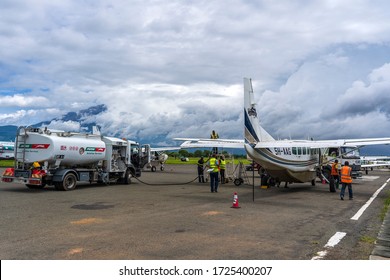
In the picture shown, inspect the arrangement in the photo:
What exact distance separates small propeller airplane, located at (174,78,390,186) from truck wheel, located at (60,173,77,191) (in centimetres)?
895

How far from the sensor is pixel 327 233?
887 cm

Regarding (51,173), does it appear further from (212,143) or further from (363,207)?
(363,207)

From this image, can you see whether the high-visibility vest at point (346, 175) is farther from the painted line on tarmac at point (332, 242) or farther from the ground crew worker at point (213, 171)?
the painted line on tarmac at point (332, 242)

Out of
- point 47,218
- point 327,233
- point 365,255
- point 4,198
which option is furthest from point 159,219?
point 4,198

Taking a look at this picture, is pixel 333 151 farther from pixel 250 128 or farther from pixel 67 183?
pixel 67 183

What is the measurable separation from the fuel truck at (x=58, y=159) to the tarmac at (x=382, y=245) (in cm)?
1407

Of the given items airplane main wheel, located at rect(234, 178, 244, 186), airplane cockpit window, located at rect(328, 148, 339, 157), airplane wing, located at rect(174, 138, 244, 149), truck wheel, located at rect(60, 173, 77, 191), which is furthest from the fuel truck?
airplane cockpit window, located at rect(328, 148, 339, 157)

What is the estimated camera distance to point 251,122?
19.4 meters

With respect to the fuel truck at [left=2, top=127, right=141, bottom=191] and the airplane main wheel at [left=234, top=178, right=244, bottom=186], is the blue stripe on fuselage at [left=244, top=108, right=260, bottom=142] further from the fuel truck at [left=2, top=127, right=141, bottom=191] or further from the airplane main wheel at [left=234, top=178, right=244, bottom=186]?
the fuel truck at [left=2, top=127, right=141, bottom=191]

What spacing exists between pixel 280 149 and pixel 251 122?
A: 2.07 m

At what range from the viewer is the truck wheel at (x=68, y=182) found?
17.9 meters

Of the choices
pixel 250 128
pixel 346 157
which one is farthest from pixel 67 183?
pixel 346 157

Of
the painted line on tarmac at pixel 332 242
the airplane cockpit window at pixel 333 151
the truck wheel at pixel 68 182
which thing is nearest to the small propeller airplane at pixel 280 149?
the airplane cockpit window at pixel 333 151

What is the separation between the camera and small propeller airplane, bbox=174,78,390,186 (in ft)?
59.8
